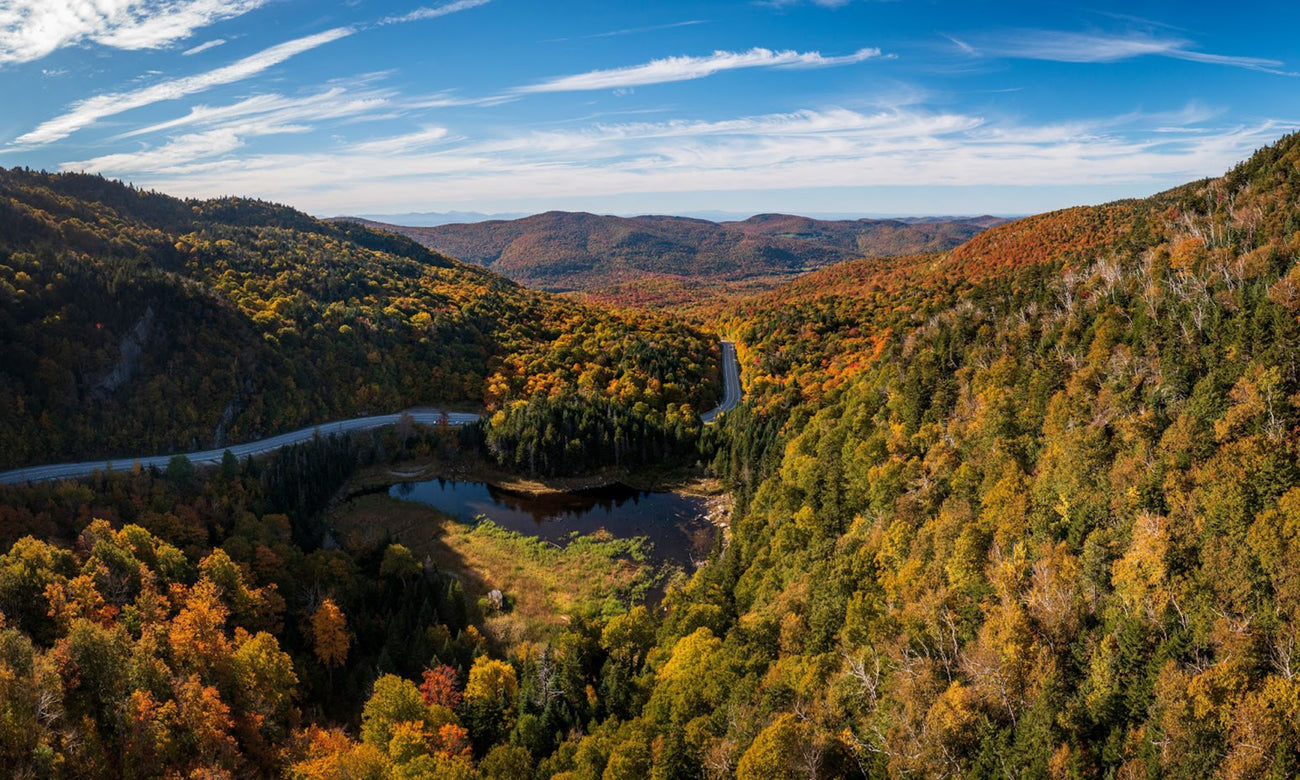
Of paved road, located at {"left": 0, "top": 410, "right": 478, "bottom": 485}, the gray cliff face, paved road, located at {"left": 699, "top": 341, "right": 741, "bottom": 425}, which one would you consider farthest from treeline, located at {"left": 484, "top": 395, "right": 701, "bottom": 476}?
the gray cliff face

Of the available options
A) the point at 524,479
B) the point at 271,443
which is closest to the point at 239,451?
the point at 271,443

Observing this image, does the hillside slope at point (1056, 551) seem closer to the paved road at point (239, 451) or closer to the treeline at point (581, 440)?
the treeline at point (581, 440)

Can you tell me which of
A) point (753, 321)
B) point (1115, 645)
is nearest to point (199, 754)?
point (1115, 645)

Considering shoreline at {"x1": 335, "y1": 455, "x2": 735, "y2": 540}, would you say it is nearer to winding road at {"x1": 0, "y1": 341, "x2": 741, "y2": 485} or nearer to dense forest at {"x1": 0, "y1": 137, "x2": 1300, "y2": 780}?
winding road at {"x1": 0, "y1": 341, "x2": 741, "y2": 485}

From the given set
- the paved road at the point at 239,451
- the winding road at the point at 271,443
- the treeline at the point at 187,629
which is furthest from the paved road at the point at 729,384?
the treeline at the point at 187,629

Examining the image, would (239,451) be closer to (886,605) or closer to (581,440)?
(581,440)

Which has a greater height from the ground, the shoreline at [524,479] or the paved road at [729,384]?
the paved road at [729,384]

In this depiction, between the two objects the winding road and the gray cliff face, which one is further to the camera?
the gray cliff face
